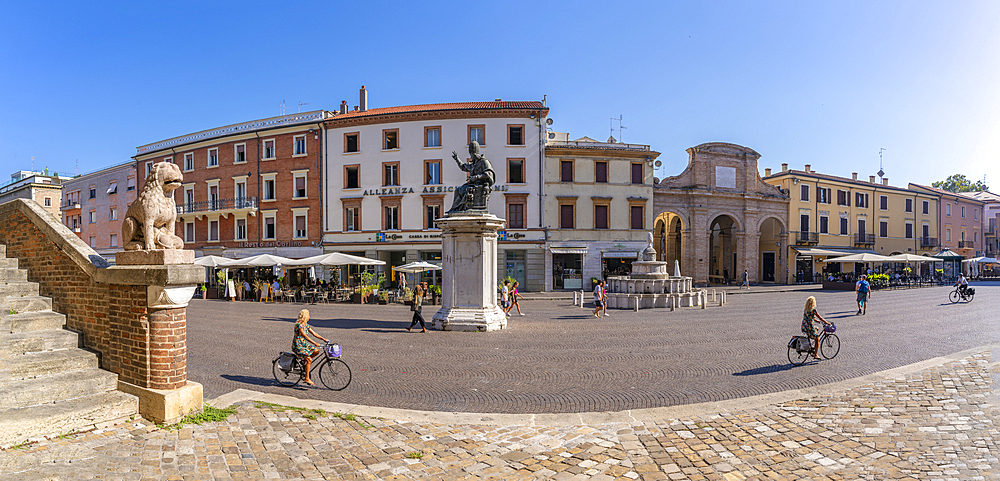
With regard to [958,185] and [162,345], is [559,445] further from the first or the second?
[958,185]

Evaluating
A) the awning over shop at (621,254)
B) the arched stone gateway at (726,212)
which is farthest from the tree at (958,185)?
the awning over shop at (621,254)

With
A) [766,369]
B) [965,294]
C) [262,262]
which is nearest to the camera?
[766,369]

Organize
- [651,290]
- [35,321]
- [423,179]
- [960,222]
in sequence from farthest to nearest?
[960,222]
[423,179]
[651,290]
[35,321]

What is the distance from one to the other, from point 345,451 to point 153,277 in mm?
2702

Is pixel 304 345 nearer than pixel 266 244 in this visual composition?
Yes

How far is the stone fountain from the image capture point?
21.8 metres

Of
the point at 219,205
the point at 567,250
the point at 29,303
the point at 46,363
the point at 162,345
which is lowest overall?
the point at 46,363

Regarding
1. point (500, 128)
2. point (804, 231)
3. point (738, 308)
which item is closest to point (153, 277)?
point (738, 308)

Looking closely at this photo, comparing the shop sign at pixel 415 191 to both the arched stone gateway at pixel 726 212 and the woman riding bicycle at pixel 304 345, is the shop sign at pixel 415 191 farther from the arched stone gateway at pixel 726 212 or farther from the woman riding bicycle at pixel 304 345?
the woman riding bicycle at pixel 304 345

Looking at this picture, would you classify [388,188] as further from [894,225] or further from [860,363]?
[894,225]

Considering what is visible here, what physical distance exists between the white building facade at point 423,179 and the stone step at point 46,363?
26953 millimetres

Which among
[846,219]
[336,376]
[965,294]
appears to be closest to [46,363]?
[336,376]

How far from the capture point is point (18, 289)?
6488 mm

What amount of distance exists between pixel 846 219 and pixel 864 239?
9.89 ft
